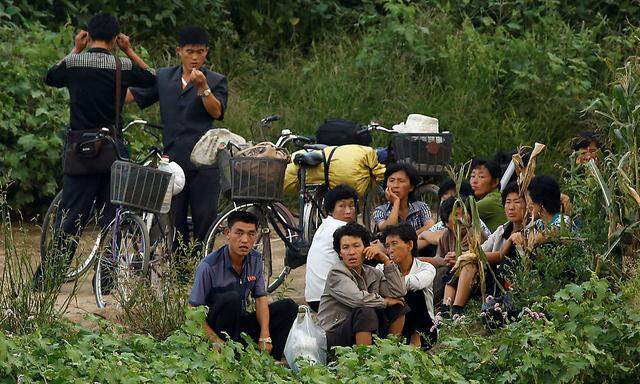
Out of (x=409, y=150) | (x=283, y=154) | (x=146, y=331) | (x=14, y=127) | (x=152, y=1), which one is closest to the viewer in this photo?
(x=146, y=331)

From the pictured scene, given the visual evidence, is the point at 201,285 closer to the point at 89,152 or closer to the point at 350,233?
the point at 350,233

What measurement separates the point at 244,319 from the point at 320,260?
28.9 inches

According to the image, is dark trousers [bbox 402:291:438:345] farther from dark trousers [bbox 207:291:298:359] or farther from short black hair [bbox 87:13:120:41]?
short black hair [bbox 87:13:120:41]

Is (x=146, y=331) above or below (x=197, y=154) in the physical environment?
below

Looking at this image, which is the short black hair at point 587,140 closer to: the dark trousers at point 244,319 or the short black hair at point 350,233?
the short black hair at point 350,233

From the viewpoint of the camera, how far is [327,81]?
14.7m

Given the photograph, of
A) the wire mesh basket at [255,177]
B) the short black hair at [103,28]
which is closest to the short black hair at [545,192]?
the wire mesh basket at [255,177]

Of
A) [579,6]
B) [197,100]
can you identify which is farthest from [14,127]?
[579,6]

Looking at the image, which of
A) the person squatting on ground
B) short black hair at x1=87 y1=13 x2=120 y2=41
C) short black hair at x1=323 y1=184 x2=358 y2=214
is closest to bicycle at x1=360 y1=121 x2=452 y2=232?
short black hair at x1=323 y1=184 x2=358 y2=214

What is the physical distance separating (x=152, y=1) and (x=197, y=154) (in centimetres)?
528

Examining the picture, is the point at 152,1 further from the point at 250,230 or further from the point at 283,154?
the point at 250,230

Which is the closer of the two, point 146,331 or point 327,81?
point 146,331

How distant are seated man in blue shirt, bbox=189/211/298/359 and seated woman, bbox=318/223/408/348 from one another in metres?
0.27

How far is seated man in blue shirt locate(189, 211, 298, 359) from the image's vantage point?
29.1 ft
